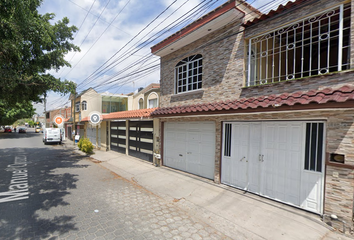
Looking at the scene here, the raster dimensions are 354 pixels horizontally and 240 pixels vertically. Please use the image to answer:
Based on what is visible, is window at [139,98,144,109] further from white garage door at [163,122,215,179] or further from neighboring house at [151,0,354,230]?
neighboring house at [151,0,354,230]

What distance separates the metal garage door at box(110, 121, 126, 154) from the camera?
467 inches

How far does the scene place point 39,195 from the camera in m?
5.04

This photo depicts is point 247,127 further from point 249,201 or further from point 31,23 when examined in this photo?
point 31,23

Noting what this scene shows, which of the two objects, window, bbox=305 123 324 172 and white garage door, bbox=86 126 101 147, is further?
white garage door, bbox=86 126 101 147

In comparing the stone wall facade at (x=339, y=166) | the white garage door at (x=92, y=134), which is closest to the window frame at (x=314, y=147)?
the stone wall facade at (x=339, y=166)

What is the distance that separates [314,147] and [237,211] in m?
2.36

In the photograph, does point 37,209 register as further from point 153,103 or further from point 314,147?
point 153,103

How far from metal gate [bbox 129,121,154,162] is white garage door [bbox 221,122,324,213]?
4.57 m

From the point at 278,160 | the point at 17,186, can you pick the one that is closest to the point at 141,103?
the point at 17,186

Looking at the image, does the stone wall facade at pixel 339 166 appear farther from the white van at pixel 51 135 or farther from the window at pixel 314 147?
the white van at pixel 51 135

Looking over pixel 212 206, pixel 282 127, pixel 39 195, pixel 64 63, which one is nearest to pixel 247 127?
pixel 282 127

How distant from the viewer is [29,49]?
7008 mm

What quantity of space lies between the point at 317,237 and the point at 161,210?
10.6 feet

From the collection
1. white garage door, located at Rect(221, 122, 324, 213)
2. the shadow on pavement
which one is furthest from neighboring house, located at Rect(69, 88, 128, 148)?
white garage door, located at Rect(221, 122, 324, 213)
